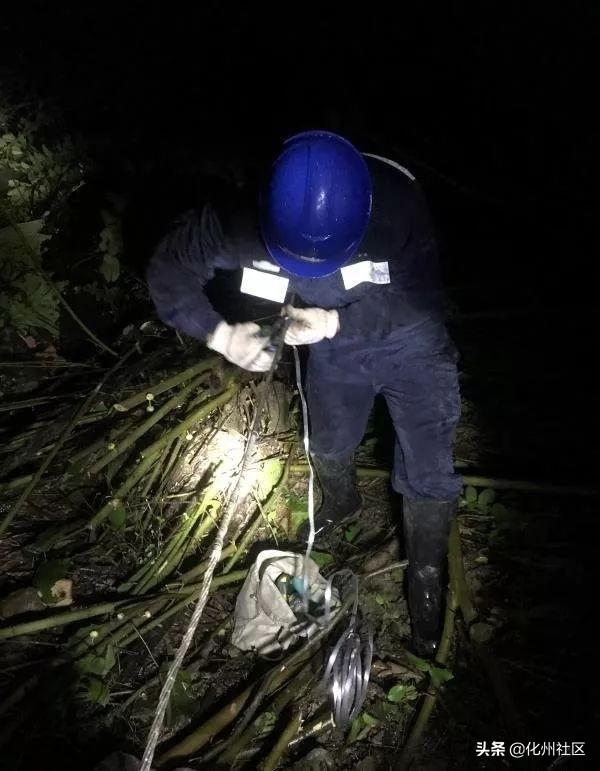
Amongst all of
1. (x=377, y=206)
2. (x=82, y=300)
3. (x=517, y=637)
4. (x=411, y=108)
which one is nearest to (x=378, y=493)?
(x=517, y=637)

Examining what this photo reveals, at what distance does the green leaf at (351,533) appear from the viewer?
3.37 metres

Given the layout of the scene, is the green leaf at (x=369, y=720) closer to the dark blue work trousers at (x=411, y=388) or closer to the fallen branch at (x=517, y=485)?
the dark blue work trousers at (x=411, y=388)

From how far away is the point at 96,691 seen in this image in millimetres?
2617

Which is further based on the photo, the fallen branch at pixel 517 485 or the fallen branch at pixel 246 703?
the fallen branch at pixel 517 485

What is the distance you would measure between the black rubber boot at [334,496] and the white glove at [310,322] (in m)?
0.94

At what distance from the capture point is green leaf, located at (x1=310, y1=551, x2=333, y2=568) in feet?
10.6

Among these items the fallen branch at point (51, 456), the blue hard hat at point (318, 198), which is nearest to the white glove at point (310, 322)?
the blue hard hat at point (318, 198)

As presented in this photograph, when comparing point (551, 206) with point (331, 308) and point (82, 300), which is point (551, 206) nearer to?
point (331, 308)

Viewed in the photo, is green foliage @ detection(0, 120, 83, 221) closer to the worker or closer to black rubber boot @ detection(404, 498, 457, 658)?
the worker

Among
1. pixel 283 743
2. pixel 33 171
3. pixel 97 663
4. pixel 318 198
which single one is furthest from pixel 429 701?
pixel 33 171

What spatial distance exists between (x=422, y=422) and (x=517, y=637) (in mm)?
1300

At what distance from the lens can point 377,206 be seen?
7.11 feet

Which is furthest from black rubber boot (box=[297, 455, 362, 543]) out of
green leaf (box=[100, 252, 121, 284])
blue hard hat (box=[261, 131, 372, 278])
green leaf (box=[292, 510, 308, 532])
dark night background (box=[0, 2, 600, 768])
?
green leaf (box=[100, 252, 121, 284])

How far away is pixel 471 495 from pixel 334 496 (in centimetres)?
86
